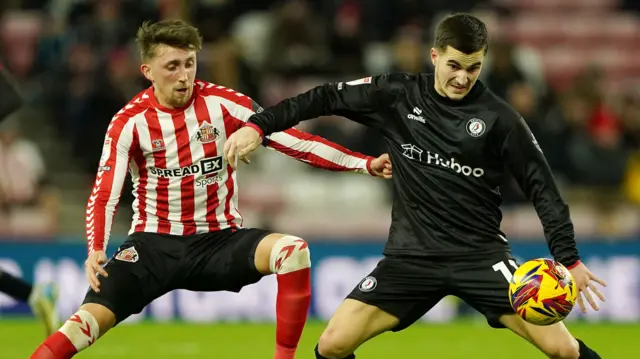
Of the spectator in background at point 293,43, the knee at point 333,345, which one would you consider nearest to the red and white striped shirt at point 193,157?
the knee at point 333,345

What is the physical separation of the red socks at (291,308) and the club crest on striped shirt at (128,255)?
77 centimetres

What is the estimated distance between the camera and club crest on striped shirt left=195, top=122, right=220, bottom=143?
22.5 feet

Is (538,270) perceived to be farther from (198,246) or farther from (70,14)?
(70,14)

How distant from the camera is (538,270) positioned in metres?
6.07

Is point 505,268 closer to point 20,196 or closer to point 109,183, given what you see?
point 109,183

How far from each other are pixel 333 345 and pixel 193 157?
1329 millimetres

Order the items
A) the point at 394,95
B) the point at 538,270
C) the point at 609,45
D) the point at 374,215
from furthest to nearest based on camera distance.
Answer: the point at 609,45, the point at 374,215, the point at 394,95, the point at 538,270

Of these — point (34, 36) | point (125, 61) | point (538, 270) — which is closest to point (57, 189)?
point (125, 61)

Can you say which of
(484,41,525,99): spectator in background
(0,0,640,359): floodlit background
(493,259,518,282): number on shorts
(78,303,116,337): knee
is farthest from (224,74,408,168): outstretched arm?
(484,41,525,99): spectator in background

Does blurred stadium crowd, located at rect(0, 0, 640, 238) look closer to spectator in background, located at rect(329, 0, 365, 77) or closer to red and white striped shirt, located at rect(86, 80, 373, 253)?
spectator in background, located at rect(329, 0, 365, 77)

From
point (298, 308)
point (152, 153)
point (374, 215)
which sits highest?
point (152, 153)

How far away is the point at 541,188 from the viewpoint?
20.1 ft

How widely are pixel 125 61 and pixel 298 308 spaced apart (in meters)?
7.78

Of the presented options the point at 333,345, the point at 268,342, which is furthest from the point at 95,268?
the point at 268,342
